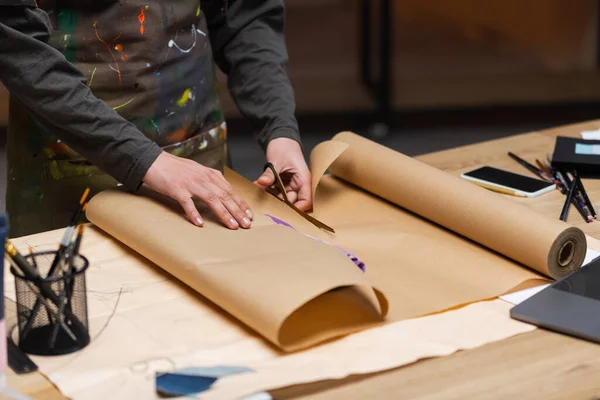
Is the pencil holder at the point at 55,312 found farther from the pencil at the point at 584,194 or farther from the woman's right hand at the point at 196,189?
the pencil at the point at 584,194

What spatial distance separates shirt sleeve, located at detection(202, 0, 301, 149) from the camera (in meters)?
1.62

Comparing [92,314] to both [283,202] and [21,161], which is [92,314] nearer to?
[283,202]

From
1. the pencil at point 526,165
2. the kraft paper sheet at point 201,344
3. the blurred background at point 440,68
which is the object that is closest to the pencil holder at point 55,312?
the kraft paper sheet at point 201,344

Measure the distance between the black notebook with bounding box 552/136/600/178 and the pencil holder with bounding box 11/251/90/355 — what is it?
37.3 inches

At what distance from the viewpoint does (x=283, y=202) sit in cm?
133

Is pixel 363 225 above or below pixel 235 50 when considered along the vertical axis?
below

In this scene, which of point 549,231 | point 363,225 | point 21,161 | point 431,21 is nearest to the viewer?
point 549,231

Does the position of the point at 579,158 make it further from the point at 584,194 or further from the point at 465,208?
the point at 465,208

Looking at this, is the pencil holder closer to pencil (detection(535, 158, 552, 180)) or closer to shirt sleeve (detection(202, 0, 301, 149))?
shirt sleeve (detection(202, 0, 301, 149))

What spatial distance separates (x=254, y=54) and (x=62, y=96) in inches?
18.4

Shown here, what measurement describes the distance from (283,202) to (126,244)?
0.26 m

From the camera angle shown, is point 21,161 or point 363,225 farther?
point 21,161

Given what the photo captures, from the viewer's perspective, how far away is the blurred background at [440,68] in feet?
13.1

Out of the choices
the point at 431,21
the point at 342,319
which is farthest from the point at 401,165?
the point at 431,21
